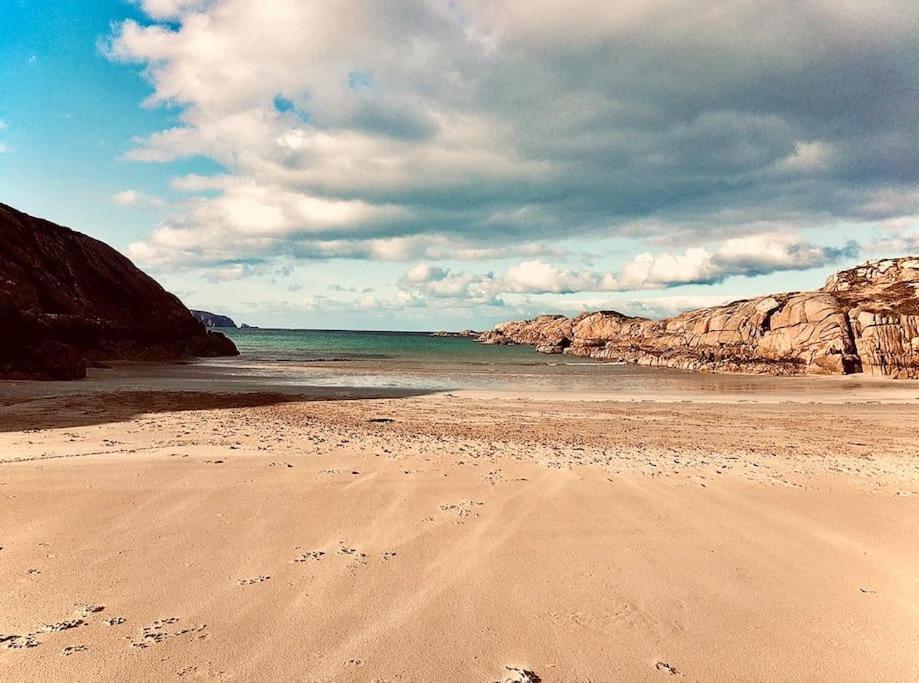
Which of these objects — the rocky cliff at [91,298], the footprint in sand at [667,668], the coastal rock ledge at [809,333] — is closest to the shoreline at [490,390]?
the rocky cliff at [91,298]

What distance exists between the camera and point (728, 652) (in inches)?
160

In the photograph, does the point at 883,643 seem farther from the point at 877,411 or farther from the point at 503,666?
the point at 877,411

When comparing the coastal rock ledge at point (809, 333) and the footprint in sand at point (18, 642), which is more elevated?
the coastal rock ledge at point (809, 333)

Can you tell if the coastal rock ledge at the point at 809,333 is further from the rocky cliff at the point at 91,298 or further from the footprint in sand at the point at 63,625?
the footprint in sand at the point at 63,625

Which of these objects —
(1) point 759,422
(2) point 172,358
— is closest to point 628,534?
(1) point 759,422

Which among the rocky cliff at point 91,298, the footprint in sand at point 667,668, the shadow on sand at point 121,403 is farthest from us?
the rocky cliff at point 91,298

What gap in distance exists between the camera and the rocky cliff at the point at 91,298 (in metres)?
39.4

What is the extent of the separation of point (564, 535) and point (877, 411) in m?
23.2

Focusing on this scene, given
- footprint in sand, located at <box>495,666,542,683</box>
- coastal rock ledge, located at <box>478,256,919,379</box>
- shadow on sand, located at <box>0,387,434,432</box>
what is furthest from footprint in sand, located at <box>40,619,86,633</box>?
coastal rock ledge, located at <box>478,256,919,379</box>

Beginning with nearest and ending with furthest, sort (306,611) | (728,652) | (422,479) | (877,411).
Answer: (728,652), (306,611), (422,479), (877,411)

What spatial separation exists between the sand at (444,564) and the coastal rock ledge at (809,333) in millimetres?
42014

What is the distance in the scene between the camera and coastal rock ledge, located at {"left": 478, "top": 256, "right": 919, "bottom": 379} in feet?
147

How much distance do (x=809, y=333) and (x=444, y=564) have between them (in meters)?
56.1

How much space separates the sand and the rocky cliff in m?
25.0
